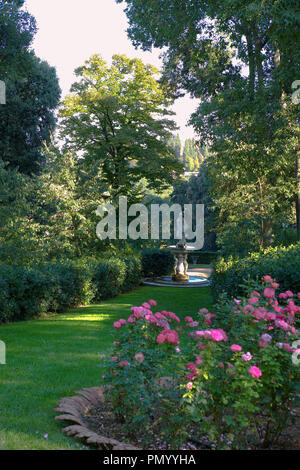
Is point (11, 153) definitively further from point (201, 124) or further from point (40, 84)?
point (201, 124)

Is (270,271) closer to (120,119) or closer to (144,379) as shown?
(144,379)

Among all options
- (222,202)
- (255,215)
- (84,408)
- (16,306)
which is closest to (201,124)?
(222,202)

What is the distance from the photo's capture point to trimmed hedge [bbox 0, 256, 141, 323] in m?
10.1

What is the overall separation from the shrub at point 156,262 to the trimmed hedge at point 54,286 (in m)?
8.31

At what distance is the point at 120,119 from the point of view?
22031 mm

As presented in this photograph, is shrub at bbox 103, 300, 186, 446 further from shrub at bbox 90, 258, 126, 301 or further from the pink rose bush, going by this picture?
shrub at bbox 90, 258, 126, 301

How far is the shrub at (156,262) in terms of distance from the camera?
79.9 feet

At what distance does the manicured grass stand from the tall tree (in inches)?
455

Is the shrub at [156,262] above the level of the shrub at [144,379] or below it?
below

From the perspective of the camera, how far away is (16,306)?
1011 cm

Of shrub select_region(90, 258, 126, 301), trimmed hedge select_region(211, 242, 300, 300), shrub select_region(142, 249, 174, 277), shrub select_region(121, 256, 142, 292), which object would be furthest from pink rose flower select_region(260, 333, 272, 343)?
shrub select_region(142, 249, 174, 277)

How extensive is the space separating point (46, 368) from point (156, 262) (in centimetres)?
1890

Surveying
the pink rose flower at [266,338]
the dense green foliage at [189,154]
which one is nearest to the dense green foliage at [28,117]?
the pink rose flower at [266,338]

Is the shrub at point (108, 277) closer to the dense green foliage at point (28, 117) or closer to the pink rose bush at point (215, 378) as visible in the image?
the dense green foliage at point (28, 117)
